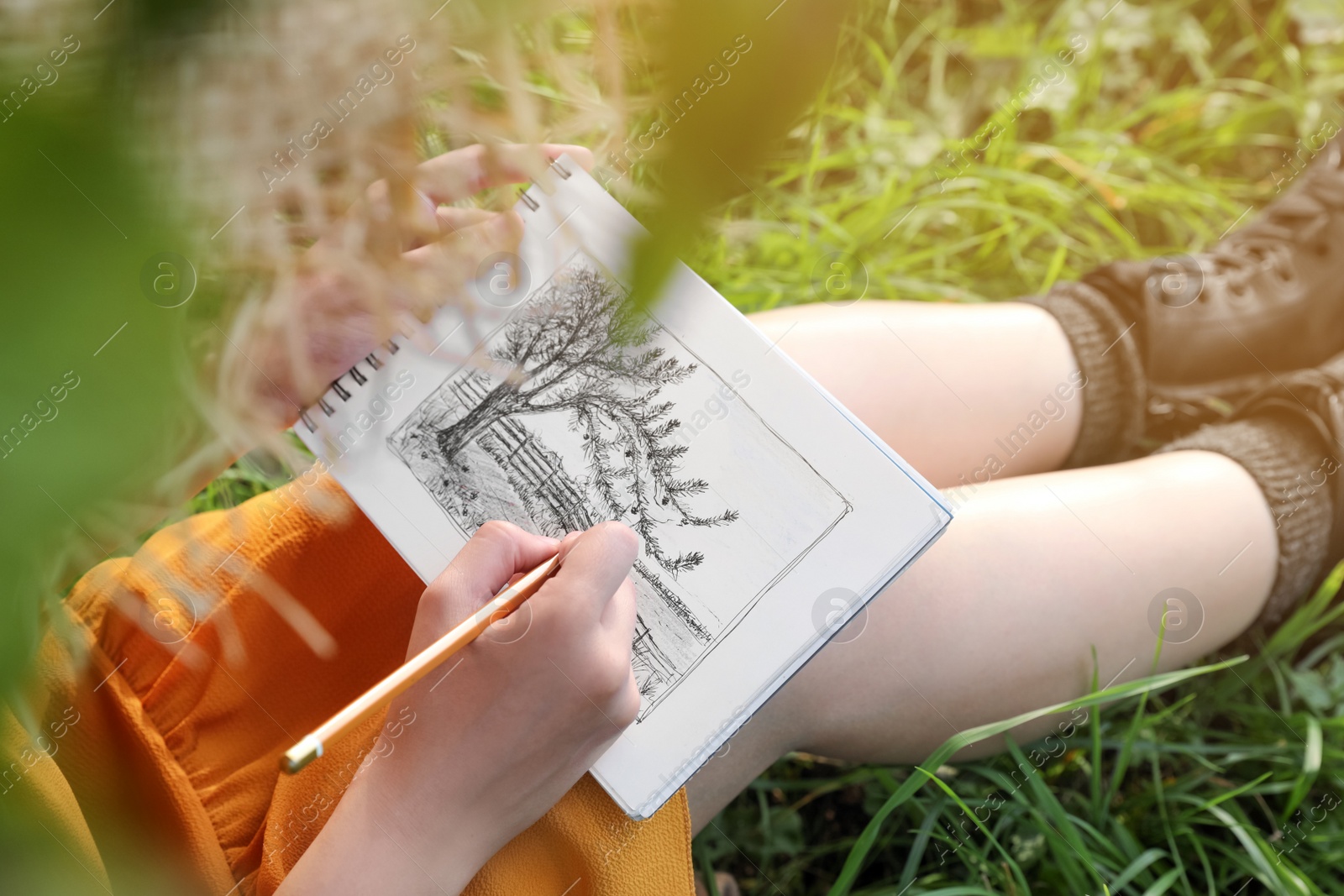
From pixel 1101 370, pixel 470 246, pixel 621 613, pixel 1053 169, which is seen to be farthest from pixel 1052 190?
pixel 470 246

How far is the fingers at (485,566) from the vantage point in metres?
0.59

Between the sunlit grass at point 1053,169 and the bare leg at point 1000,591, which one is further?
the sunlit grass at point 1053,169

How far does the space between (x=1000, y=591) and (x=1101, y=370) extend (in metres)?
0.37

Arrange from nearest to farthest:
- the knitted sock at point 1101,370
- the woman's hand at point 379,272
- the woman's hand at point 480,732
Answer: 1. the woman's hand at point 379,272
2. the woman's hand at point 480,732
3. the knitted sock at point 1101,370

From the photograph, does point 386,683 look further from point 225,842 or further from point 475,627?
point 225,842

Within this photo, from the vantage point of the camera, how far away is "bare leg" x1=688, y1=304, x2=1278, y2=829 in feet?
2.60

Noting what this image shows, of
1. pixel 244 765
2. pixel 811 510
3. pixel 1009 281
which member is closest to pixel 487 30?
pixel 811 510

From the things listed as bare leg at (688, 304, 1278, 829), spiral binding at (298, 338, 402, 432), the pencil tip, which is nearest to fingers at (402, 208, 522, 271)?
the pencil tip

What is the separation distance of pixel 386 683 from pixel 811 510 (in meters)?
0.35

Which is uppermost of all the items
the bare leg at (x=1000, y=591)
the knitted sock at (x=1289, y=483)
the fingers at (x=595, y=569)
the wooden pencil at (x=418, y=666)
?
the wooden pencil at (x=418, y=666)

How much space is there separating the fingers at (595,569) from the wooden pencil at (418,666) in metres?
0.03

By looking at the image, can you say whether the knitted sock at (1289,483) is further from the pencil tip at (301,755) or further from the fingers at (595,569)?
the pencil tip at (301,755)

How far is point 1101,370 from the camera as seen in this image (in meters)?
1.01

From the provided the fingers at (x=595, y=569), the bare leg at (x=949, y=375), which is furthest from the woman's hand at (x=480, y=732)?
the bare leg at (x=949, y=375)
